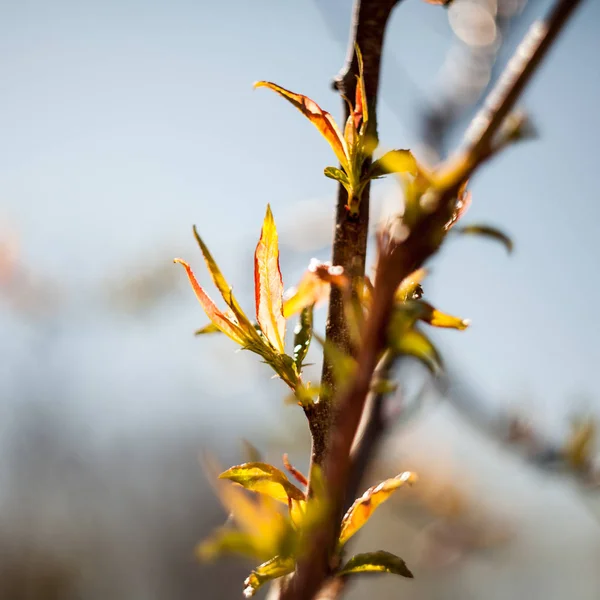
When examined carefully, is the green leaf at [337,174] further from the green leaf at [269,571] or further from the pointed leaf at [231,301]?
the green leaf at [269,571]

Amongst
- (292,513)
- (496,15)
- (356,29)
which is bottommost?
(292,513)

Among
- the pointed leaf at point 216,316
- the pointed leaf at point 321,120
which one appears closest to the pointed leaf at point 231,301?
the pointed leaf at point 216,316

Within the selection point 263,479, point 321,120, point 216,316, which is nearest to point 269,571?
point 263,479

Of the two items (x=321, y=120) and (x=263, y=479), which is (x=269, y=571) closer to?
(x=263, y=479)

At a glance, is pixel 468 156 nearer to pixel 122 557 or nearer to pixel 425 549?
pixel 425 549

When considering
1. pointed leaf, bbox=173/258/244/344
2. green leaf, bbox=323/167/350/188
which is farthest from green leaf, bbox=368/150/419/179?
pointed leaf, bbox=173/258/244/344

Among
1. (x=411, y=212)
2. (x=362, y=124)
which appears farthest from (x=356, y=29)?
(x=411, y=212)
